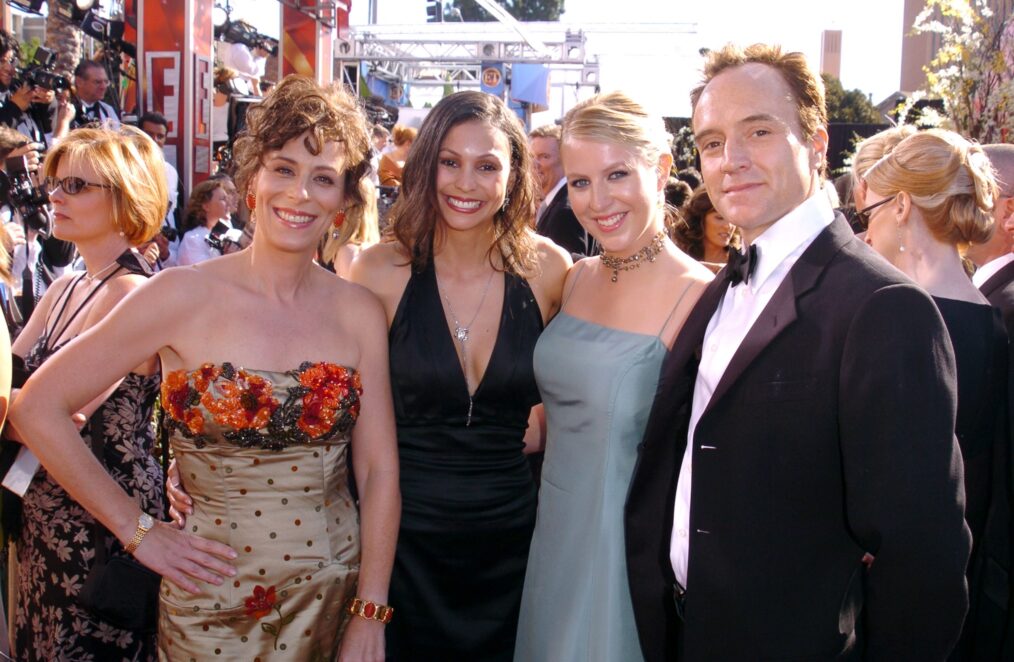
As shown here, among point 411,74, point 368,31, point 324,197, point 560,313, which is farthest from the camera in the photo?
point 411,74

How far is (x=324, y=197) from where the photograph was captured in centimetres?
237

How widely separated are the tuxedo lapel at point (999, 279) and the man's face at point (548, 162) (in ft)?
12.5

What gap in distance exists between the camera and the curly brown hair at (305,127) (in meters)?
2.33

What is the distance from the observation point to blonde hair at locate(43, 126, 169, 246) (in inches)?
114

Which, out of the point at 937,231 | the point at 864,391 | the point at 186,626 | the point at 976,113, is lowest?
the point at 186,626

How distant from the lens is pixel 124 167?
9.70 feet

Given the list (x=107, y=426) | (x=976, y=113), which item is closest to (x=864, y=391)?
(x=107, y=426)

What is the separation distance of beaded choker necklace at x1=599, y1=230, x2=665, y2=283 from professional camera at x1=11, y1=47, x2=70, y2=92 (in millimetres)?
6031

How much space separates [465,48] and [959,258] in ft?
72.2

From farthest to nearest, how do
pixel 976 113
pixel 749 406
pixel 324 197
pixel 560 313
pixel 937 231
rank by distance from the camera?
pixel 976 113, pixel 560 313, pixel 937 231, pixel 324 197, pixel 749 406

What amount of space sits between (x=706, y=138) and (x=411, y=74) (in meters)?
25.8

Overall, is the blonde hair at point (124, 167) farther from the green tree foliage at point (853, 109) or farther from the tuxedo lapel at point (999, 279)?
the green tree foliage at point (853, 109)

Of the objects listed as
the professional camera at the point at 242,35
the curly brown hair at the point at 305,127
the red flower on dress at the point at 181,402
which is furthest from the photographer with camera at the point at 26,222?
the professional camera at the point at 242,35

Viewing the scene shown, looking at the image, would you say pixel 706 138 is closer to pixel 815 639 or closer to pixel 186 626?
pixel 815 639
